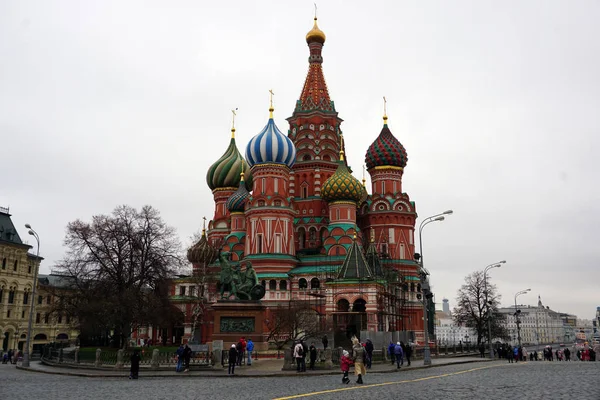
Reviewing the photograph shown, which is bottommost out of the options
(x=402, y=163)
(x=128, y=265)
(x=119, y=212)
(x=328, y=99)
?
(x=128, y=265)

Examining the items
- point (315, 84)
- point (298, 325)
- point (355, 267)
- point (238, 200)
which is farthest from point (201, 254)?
point (298, 325)

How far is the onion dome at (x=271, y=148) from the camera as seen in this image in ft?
177

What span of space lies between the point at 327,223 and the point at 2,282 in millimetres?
32426

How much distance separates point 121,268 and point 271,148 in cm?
1988

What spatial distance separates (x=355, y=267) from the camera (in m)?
44.1

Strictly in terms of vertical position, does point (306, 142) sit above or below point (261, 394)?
above

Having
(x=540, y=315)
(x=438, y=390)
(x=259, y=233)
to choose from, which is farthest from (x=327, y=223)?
(x=540, y=315)

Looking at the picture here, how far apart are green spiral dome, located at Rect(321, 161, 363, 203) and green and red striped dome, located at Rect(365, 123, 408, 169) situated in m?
6.17

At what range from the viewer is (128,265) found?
39.7m

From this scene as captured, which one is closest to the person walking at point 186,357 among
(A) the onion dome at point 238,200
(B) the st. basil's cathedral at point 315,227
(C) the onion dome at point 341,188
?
(B) the st. basil's cathedral at point 315,227

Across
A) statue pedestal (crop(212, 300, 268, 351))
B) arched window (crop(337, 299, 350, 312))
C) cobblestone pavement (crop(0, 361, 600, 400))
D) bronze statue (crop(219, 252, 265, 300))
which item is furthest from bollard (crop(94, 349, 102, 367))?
arched window (crop(337, 299, 350, 312))

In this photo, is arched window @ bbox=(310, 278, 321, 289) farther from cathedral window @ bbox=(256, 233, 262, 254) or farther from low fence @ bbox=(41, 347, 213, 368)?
low fence @ bbox=(41, 347, 213, 368)

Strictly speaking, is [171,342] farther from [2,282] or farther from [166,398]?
[166,398]

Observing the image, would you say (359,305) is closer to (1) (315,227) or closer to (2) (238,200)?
(1) (315,227)
